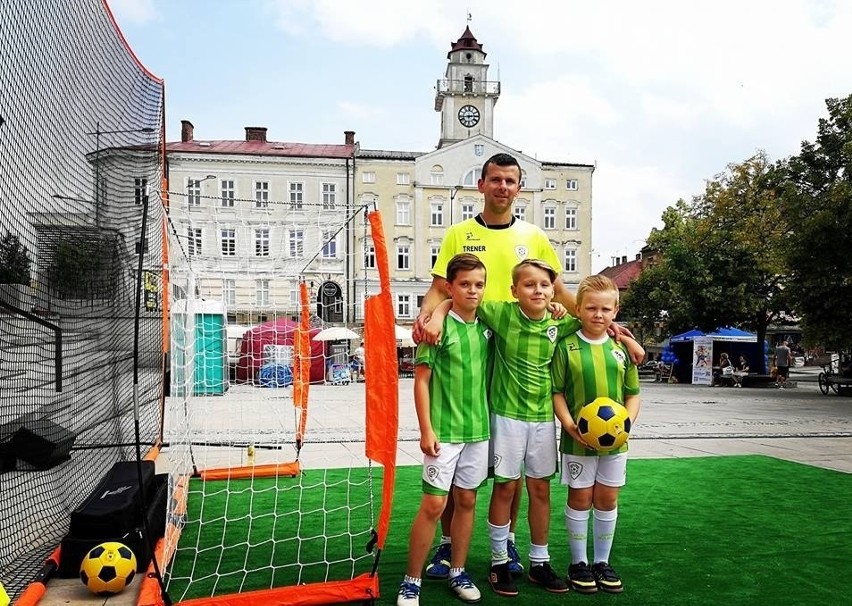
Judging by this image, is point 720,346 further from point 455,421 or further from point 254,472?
point 455,421

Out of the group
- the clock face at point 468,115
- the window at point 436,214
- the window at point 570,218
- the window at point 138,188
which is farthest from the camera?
the clock face at point 468,115

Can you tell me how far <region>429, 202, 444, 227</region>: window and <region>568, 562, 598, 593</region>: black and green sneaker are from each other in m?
39.3

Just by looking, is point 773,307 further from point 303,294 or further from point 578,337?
point 578,337

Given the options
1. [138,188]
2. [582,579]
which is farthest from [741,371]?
[582,579]

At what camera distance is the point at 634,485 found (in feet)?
21.0

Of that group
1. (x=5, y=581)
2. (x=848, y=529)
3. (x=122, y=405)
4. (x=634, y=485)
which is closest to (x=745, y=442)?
(x=634, y=485)

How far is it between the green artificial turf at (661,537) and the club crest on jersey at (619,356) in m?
1.15

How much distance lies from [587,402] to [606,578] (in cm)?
91

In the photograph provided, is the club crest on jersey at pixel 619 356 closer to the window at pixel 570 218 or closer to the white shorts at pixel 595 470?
the white shorts at pixel 595 470

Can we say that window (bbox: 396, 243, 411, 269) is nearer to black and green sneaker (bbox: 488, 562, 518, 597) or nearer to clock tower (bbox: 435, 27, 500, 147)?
clock tower (bbox: 435, 27, 500, 147)

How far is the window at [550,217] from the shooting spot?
144 ft

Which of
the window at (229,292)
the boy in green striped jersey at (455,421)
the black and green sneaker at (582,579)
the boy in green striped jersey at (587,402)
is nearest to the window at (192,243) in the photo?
the window at (229,292)

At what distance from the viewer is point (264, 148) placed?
42688mm

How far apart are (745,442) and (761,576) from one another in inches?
239
